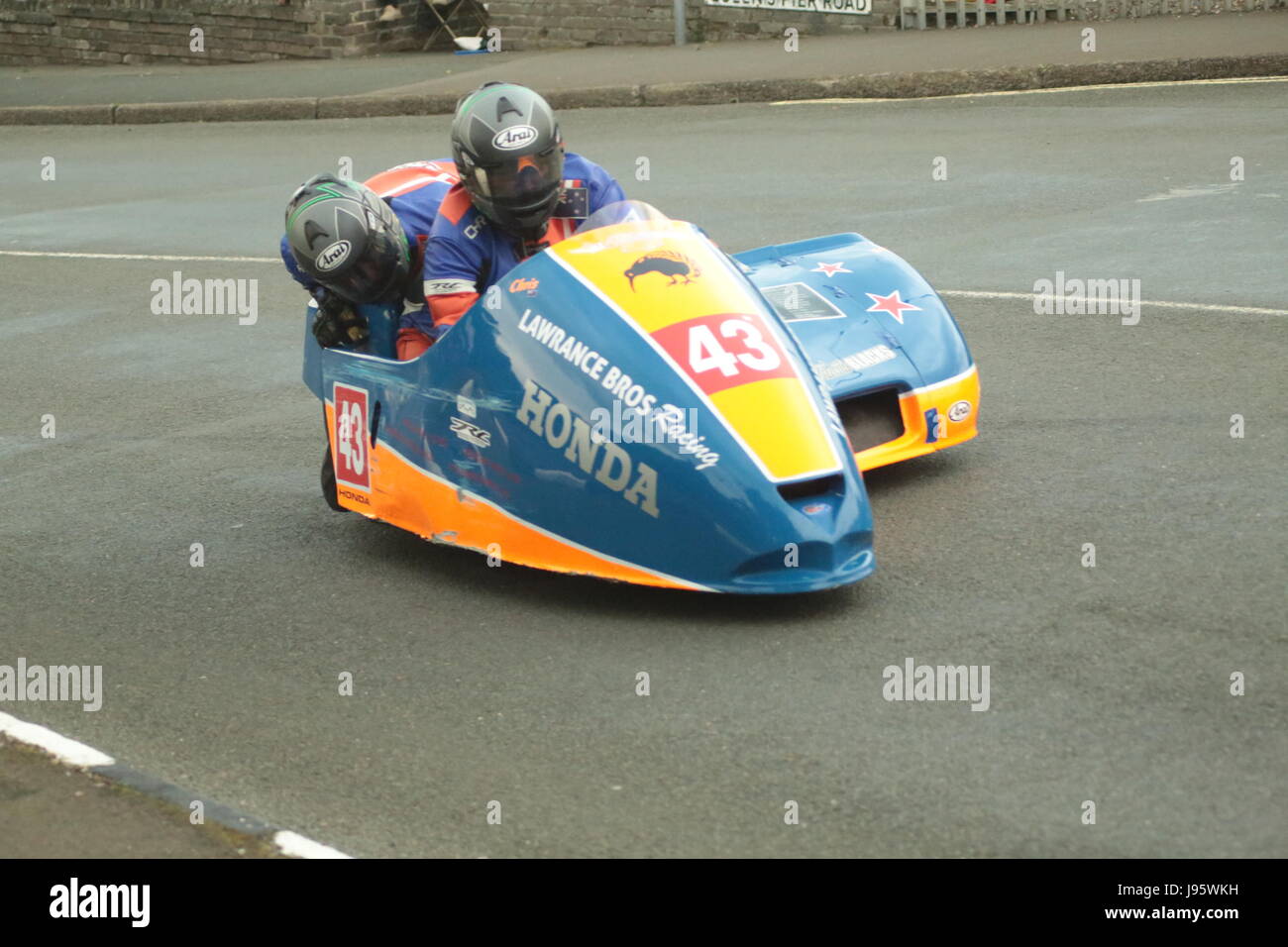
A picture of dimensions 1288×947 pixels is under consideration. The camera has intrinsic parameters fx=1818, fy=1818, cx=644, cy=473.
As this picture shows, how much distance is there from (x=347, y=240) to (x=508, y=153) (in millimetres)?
642

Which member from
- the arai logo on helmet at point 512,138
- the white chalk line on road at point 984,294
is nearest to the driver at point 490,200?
the arai logo on helmet at point 512,138

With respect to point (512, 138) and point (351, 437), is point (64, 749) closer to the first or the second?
point (351, 437)

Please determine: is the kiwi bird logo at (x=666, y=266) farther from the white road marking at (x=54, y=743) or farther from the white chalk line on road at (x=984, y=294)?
the white chalk line on road at (x=984, y=294)

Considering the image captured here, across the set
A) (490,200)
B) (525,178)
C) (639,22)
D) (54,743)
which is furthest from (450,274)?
(639,22)

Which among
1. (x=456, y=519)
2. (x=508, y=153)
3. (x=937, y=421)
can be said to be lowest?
(x=456, y=519)

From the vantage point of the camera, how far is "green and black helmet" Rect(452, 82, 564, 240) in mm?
5805

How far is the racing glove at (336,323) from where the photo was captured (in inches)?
250

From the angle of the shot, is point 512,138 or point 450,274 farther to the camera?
point 450,274

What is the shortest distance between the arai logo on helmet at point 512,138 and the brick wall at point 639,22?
14873mm

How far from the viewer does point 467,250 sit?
611 cm

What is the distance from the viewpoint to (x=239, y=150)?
1753 cm

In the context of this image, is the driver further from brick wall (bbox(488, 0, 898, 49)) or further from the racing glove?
brick wall (bbox(488, 0, 898, 49))
